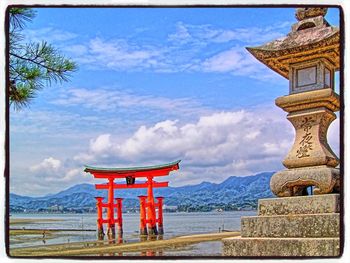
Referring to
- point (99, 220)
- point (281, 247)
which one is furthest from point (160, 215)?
point (281, 247)

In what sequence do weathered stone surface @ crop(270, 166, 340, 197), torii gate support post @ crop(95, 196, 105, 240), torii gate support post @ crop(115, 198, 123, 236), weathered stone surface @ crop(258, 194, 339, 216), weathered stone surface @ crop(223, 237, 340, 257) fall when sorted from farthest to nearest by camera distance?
1. torii gate support post @ crop(115, 198, 123, 236)
2. torii gate support post @ crop(95, 196, 105, 240)
3. weathered stone surface @ crop(270, 166, 340, 197)
4. weathered stone surface @ crop(258, 194, 339, 216)
5. weathered stone surface @ crop(223, 237, 340, 257)

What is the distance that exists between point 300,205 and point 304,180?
23 centimetres

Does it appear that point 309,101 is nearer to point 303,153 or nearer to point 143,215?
point 303,153

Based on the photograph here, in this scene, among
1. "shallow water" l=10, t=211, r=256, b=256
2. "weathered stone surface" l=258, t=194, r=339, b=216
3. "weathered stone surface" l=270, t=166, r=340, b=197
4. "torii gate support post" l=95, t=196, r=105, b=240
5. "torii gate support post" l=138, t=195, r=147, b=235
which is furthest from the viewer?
"torii gate support post" l=138, t=195, r=147, b=235

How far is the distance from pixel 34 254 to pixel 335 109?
253 centimetres

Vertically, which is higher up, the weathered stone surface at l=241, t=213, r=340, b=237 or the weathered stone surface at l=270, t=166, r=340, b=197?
the weathered stone surface at l=270, t=166, r=340, b=197

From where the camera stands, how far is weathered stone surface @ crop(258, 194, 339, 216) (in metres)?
4.31

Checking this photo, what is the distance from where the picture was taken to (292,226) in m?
4.34

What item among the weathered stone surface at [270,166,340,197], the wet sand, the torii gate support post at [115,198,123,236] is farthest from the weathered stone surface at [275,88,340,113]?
the torii gate support post at [115,198,123,236]

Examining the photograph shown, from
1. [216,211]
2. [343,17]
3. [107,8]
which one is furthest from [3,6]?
[216,211]

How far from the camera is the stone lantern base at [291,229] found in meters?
4.14

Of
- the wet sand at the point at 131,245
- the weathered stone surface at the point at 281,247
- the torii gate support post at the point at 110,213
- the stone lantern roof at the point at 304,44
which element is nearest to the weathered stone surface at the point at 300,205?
the weathered stone surface at the point at 281,247

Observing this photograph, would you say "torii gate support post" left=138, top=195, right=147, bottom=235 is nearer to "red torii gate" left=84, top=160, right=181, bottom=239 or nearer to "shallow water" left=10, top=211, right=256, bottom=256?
"red torii gate" left=84, top=160, right=181, bottom=239

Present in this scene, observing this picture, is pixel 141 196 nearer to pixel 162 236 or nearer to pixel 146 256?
pixel 162 236
